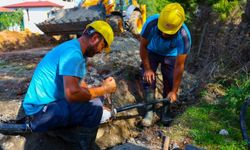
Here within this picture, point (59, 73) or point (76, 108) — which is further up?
point (59, 73)

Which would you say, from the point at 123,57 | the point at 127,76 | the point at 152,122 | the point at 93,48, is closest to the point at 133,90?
the point at 127,76

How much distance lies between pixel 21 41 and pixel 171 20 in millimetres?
Result: 11009

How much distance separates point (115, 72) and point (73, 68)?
2.60m

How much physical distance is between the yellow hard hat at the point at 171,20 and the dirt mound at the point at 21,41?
394 inches

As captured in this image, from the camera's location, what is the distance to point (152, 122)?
14.1ft

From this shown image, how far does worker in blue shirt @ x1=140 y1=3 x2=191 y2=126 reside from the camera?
3.65 metres

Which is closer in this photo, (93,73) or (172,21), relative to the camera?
(172,21)

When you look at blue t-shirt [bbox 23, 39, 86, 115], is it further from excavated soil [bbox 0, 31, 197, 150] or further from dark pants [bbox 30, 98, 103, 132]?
excavated soil [bbox 0, 31, 197, 150]

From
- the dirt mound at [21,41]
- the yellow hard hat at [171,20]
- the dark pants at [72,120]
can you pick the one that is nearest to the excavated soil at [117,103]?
the dark pants at [72,120]

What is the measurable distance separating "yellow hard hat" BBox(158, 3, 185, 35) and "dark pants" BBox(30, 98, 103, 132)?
1.26 metres

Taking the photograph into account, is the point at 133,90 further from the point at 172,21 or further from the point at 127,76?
the point at 172,21

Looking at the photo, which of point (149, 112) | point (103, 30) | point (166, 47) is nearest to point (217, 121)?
point (149, 112)

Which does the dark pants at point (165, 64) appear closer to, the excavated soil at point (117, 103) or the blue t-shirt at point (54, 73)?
the excavated soil at point (117, 103)

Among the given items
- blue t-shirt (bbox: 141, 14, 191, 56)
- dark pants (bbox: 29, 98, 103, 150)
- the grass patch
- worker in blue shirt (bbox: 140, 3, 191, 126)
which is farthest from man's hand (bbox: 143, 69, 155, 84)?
dark pants (bbox: 29, 98, 103, 150)
